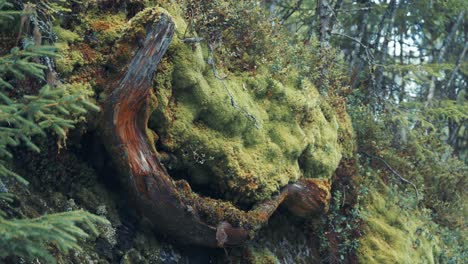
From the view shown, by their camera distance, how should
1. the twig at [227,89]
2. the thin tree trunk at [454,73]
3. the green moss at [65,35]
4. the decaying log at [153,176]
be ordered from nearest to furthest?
the decaying log at [153,176] → the green moss at [65,35] → the twig at [227,89] → the thin tree trunk at [454,73]

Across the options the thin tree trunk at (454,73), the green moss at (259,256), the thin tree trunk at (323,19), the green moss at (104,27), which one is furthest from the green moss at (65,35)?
the thin tree trunk at (454,73)

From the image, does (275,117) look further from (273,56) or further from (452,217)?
(452,217)

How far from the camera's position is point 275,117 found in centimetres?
848

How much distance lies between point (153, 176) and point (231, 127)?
167 centimetres

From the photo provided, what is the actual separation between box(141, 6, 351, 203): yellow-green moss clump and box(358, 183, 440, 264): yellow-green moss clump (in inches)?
59.4

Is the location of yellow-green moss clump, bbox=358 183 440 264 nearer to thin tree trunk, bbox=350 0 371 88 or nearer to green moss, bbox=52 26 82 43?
thin tree trunk, bbox=350 0 371 88

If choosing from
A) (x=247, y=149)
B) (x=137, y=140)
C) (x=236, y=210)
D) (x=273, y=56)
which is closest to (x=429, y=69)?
(x=273, y=56)

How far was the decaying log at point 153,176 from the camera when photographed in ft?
19.4

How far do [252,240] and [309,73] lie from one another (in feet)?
11.1

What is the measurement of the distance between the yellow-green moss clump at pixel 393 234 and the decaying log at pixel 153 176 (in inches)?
108

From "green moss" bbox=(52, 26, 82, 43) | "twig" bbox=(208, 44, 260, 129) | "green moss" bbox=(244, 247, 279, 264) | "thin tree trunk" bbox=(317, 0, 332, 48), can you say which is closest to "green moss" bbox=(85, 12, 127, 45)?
"green moss" bbox=(52, 26, 82, 43)

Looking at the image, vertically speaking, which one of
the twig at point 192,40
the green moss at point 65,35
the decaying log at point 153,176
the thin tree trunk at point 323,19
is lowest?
the decaying log at point 153,176

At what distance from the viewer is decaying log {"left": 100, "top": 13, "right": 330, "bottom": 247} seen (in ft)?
19.4

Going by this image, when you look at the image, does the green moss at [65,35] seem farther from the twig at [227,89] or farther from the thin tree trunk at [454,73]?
the thin tree trunk at [454,73]
